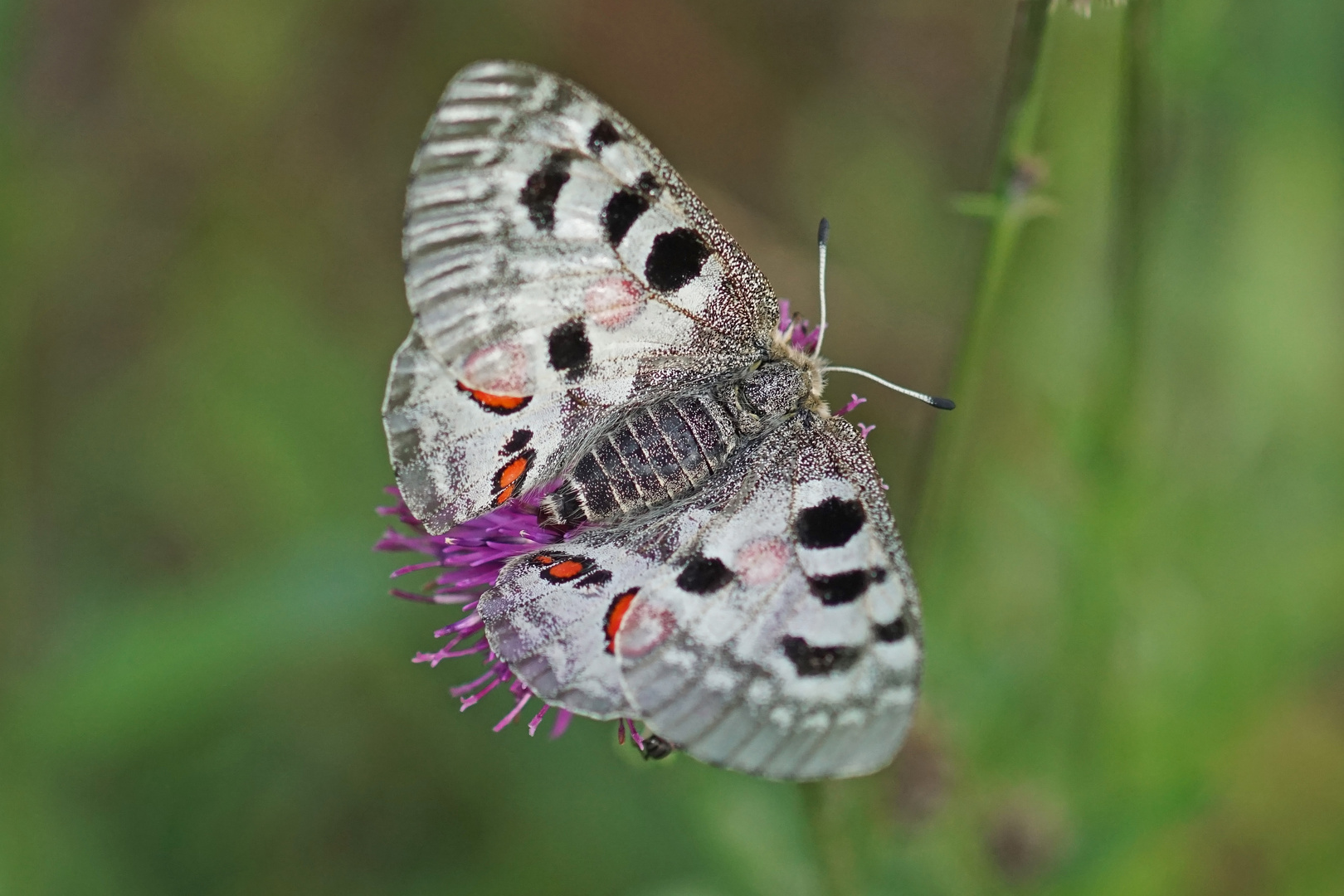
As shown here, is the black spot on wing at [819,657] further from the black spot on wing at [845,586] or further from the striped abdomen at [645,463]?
the striped abdomen at [645,463]

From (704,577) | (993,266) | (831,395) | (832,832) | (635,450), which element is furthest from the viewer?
(831,395)

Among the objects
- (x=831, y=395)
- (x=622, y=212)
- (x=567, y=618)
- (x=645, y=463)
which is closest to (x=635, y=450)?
(x=645, y=463)

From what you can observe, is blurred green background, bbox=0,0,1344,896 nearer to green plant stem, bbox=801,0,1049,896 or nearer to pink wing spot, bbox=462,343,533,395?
green plant stem, bbox=801,0,1049,896

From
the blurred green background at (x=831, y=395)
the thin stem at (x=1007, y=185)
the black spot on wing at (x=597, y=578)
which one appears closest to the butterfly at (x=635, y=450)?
the black spot on wing at (x=597, y=578)

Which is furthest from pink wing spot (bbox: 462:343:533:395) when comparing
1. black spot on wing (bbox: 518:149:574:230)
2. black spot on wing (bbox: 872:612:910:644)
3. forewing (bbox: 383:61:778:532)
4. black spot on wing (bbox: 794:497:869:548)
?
black spot on wing (bbox: 872:612:910:644)

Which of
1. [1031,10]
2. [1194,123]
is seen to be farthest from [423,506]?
[1194,123]

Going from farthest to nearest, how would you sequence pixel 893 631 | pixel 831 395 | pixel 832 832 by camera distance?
pixel 831 395 < pixel 832 832 < pixel 893 631

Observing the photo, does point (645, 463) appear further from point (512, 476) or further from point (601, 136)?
point (601, 136)

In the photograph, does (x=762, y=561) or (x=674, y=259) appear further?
(x=674, y=259)
